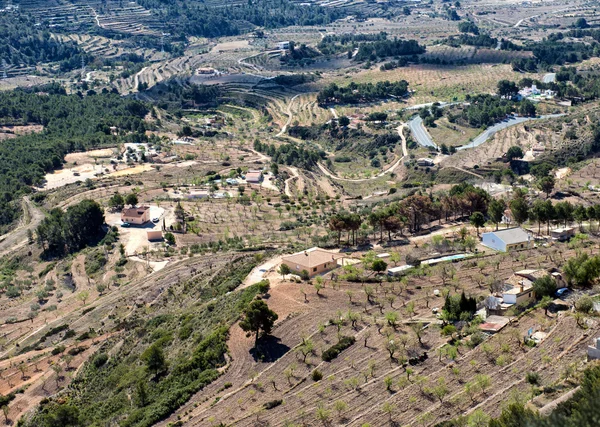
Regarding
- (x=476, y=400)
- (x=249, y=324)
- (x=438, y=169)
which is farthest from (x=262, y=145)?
(x=476, y=400)

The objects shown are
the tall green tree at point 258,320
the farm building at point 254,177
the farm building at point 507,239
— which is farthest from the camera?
the farm building at point 254,177

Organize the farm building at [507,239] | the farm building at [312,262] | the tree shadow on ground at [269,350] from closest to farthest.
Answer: the tree shadow on ground at [269,350]
the farm building at [312,262]
the farm building at [507,239]

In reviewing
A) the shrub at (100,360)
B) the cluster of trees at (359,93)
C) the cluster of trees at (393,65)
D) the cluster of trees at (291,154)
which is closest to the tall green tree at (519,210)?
the shrub at (100,360)

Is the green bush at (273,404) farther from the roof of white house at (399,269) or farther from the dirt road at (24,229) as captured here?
the dirt road at (24,229)

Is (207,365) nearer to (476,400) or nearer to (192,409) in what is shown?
(192,409)

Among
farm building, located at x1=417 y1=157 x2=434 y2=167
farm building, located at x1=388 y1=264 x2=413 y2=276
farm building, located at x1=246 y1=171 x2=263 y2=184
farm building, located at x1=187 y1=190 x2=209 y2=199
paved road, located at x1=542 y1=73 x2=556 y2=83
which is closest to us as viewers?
farm building, located at x1=388 y1=264 x2=413 y2=276

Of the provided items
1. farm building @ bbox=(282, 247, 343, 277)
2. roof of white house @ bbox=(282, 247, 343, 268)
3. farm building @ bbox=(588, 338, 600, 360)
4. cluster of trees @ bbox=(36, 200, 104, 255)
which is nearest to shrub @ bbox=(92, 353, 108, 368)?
farm building @ bbox=(282, 247, 343, 277)

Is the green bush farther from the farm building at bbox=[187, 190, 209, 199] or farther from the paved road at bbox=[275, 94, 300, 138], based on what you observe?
the paved road at bbox=[275, 94, 300, 138]

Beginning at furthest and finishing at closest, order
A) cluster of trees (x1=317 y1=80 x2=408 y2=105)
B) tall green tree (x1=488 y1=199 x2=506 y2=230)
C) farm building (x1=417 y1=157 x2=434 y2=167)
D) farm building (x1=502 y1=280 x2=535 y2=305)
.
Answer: cluster of trees (x1=317 y1=80 x2=408 y2=105) < farm building (x1=417 y1=157 x2=434 y2=167) < tall green tree (x1=488 y1=199 x2=506 y2=230) < farm building (x1=502 y1=280 x2=535 y2=305)

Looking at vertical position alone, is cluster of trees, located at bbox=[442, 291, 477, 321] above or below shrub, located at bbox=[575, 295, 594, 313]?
below
